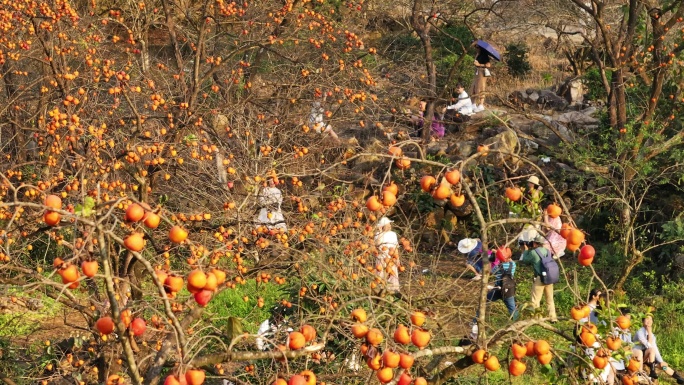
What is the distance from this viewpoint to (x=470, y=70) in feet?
56.8

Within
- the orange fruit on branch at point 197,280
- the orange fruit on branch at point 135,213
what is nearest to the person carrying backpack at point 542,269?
the orange fruit on branch at point 197,280

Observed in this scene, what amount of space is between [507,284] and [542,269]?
0.43 meters

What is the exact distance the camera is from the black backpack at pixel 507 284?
8.66 metres

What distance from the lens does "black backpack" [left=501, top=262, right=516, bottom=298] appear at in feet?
28.4

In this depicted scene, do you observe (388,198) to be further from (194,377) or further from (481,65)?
(481,65)

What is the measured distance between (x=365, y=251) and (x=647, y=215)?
612 cm

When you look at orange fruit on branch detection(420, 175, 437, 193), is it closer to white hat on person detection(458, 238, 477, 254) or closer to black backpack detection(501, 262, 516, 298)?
black backpack detection(501, 262, 516, 298)

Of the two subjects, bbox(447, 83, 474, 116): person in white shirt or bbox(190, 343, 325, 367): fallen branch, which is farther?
bbox(447, 83, 474, 116): person in white shirt

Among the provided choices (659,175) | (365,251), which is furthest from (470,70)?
(365,251)

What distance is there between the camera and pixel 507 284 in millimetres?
8688

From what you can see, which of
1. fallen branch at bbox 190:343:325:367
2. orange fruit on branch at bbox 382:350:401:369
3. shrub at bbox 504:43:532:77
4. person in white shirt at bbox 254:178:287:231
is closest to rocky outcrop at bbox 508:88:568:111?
shrub at bbox 504:43:532:77

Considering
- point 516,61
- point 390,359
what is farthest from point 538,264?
point 516,61

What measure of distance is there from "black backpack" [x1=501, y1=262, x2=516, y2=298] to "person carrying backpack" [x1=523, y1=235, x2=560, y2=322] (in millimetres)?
287

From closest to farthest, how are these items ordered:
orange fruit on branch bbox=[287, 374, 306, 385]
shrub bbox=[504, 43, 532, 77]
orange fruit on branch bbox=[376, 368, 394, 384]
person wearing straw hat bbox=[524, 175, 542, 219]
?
1. orange fruit on branch bbox=[287, 374, 306, 385]
2. orange fruit on branch bbox=[376, 368, 394, 384]
3. person wearing straw hat bbox=[524, 175, 542, 219]
4. shrub bbox=[504, 43, 532, 77]
